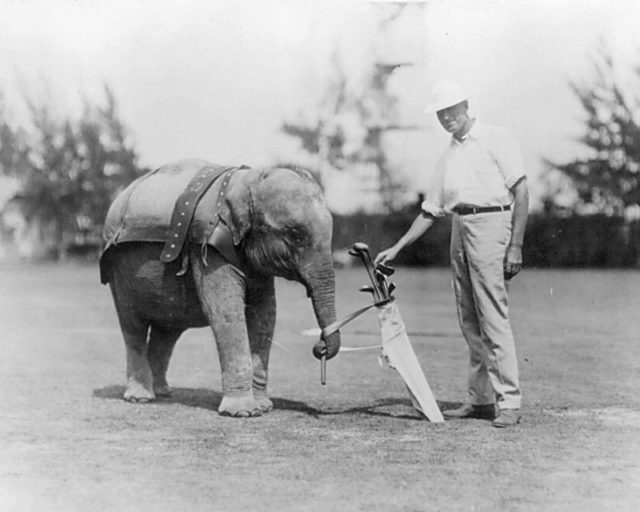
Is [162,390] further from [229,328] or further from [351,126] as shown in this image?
[351,126]

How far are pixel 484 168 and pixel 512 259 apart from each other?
2.14 feet

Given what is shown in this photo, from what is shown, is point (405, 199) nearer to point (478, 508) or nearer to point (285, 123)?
point (285, 123)

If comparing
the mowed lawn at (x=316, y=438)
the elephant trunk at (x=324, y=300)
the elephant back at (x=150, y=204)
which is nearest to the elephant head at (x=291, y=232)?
the elephant trunk at (x=324, y=300)

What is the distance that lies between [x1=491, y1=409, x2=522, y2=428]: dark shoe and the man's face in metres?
1.98

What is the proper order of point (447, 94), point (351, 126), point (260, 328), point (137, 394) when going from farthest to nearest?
point (351, 126) < point (137, 394) < point (260, 328) < point (447, 94)

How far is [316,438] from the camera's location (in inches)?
237

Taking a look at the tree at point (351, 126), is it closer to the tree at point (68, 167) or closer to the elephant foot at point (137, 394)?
the tree at point (68, 167)

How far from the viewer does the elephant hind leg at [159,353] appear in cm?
790

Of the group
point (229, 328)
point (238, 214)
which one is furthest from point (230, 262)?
point (229, 328)

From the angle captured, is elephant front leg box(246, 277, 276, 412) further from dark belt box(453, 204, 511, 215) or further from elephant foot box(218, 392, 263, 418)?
dark belt box(453, 204, 511, 215)

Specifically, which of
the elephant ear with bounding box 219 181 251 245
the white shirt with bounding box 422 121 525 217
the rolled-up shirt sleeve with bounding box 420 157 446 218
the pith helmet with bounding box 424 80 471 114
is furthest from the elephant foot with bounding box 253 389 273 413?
the pith helmet with bounding box 424 80 471 114

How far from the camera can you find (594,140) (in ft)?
75.2

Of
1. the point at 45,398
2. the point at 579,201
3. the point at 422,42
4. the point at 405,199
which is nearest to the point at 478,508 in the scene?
the point at 45,398

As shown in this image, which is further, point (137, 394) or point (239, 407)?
point (137, 394)
